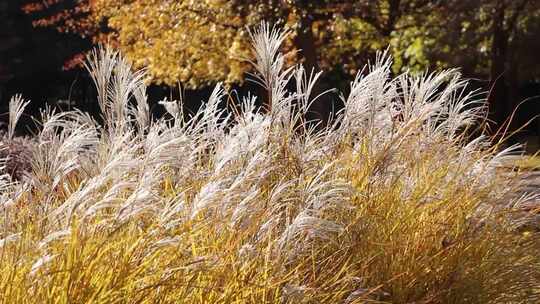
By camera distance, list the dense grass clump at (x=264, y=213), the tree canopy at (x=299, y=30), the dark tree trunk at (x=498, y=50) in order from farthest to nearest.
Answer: the dark tree trunk at (x=498, y=50) → the tree canopy at (x=299, y=30) → the dense grass clump at (x=264, y=213)

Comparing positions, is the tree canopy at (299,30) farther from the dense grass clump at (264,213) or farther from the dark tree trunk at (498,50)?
the dense grass clump at (264,213)

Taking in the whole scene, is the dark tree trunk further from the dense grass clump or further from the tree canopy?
the dense grass clump

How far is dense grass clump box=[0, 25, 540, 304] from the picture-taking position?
306 centimetres

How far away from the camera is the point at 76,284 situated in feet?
9.62

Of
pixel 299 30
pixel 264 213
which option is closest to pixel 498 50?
pixel 299 30

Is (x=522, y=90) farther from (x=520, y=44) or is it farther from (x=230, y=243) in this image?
(x=230, y=243)

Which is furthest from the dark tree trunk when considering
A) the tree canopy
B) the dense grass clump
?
the dense grass clump

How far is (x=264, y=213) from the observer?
356 cm

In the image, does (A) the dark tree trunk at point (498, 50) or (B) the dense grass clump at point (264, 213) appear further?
(A) the dark tree trunk at point (498, 50)

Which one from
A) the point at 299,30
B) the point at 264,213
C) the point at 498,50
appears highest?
the point at 264,213

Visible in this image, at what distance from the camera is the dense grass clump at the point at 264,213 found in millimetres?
3061

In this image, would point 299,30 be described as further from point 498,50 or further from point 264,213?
point 264,213

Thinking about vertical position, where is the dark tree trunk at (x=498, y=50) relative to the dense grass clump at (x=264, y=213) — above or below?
below

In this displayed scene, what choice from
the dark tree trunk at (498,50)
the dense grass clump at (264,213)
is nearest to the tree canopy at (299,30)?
the dark tree trunk at (498,50)
